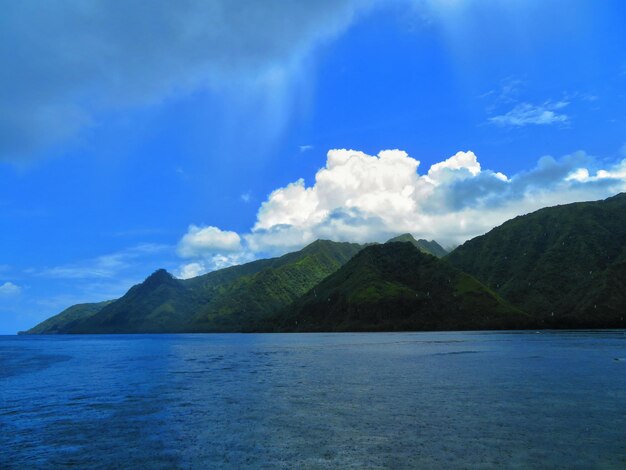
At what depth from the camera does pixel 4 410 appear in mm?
53250

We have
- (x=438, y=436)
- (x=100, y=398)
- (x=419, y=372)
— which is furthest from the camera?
(x=419, y=372)

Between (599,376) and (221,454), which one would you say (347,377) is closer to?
(599,376)

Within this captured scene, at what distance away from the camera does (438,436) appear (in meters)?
37.4

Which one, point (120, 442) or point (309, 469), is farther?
point (120, 442)

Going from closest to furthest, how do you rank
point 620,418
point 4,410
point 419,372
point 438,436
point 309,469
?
1. point 309,469
2. point 438,436
3. point 620,418
4. point 4,410
5. point 419,372

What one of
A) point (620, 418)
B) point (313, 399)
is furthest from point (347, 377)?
point (620, 418)

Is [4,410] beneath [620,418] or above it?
above

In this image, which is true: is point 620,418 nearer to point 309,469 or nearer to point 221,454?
point 309,469

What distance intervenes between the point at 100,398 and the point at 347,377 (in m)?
37.8

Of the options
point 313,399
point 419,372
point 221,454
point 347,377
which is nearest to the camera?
point 221,454

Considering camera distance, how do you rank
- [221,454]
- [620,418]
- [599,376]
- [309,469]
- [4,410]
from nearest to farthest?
[309,469], [221,454], [620,418], [4,410], [599,376]

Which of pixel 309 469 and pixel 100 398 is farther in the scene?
pixel 100 398

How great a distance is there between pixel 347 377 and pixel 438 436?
146 ft

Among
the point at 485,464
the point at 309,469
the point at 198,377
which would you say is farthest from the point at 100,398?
the point at 485,464
